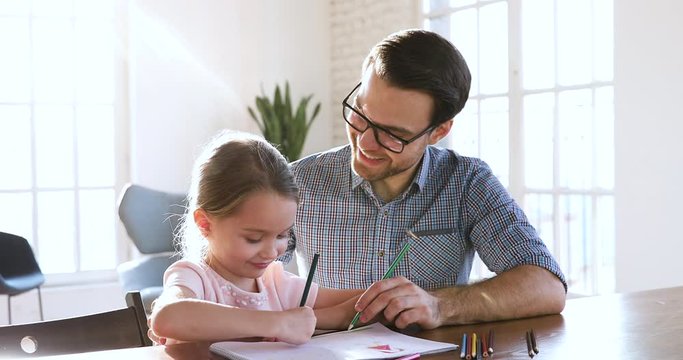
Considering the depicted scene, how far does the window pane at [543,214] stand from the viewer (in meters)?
4.44

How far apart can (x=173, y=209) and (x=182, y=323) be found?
12.8 feet

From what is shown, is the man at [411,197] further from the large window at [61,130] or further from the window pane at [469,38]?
the large window at [61,130]

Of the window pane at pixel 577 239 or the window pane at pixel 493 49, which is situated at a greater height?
the window pane at pixel 493 49

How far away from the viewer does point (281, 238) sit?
1.56 meters

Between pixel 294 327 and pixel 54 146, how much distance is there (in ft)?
15.9

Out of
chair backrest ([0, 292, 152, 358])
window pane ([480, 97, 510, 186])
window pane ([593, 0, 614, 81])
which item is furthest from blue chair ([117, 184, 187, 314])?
chair backrest ([0, 292, 152, 358])

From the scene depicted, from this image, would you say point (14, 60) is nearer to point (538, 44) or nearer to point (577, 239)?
point (538, 44)

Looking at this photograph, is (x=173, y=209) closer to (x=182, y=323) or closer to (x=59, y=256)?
(x=59, y=256)

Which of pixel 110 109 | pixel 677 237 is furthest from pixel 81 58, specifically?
pixel 677 237

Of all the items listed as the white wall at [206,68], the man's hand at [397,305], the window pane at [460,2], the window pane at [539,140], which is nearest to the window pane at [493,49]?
the window pane at [460,2]

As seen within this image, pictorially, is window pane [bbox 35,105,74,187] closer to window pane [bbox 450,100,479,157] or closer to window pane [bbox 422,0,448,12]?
window pane [bbox 422,0,448,12]

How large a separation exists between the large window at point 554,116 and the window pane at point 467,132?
0.01 meters

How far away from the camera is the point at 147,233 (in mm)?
4969

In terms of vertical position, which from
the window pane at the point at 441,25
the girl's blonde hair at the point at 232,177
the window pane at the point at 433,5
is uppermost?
the window pane at the point at 433,5
